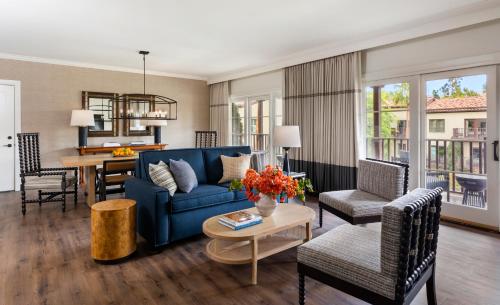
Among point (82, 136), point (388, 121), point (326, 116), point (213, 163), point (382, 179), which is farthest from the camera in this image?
point (82, 136)

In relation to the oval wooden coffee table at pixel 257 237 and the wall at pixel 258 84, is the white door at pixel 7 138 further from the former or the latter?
the oval wooden coffee table at pixel 257 237

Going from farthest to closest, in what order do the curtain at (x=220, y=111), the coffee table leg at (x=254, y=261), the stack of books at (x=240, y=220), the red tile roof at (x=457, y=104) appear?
the curtain at (x=220, y=111) → the red tile roof at (x=457, y=104) → the stack of books at (x=240, y=220) → the coffee table leg at (x=254, y=261)

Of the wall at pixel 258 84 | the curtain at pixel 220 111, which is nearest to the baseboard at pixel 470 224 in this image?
the wall at pixel 258 84

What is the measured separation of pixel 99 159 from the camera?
4699mm

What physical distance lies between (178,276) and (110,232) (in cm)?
76

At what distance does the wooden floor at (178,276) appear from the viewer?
226cm

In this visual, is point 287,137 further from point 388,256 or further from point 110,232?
point 388,256

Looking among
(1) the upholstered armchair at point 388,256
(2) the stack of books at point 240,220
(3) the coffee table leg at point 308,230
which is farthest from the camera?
(3) the coffee table leg at point 308,230

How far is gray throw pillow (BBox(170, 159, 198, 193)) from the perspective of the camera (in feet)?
11.3

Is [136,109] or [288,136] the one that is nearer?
[288,136]

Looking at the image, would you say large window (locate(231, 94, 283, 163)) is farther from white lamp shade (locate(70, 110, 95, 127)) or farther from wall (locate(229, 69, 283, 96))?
white lamp shade (locate(70, 110, 95, 127))

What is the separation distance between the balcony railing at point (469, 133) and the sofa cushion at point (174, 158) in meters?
3.31

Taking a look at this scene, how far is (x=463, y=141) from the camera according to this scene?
385cm

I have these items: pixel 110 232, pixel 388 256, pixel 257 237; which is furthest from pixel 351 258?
pixel 110 232
